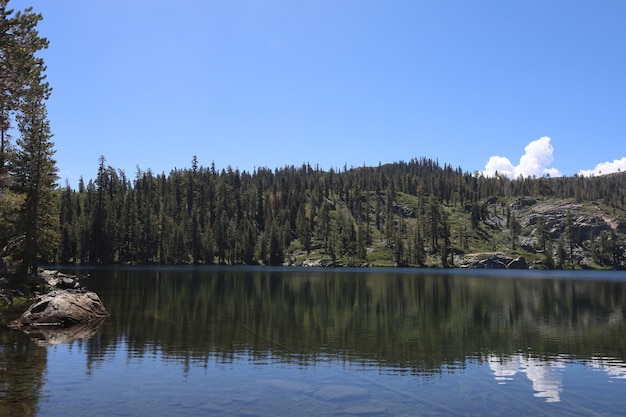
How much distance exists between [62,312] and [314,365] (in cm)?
2494

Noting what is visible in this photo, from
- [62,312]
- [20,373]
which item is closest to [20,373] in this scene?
[20,373]

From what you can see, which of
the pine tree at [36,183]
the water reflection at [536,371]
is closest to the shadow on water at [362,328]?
the water reflection at [536,371]

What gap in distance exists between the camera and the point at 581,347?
36.3m

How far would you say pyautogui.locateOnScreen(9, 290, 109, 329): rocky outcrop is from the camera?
39.0 m

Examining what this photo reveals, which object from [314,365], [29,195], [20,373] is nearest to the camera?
[20,373]

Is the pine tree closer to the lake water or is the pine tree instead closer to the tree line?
the tree line

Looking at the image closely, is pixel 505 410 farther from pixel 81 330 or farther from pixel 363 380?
pixel 81 330

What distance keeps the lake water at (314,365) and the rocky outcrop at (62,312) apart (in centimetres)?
222

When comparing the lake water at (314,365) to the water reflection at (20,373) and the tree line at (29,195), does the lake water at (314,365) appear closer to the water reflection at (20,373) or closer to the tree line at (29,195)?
the water reflection at (20,373)

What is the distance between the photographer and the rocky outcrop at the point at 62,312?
39.0m

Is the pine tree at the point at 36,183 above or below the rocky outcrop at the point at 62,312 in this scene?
above

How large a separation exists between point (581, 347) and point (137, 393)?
32572mm

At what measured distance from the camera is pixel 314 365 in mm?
28266

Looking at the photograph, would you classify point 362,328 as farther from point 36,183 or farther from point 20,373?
point 36,183
